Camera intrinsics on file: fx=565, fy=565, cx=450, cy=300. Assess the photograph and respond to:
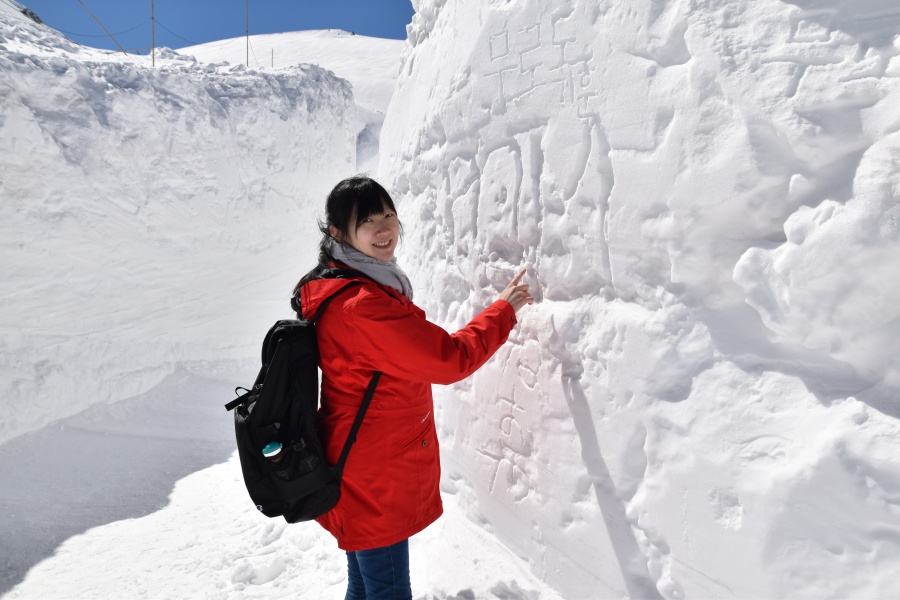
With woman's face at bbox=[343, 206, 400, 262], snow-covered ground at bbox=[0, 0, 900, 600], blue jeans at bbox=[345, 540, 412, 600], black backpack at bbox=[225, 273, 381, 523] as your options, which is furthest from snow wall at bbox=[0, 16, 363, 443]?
woman's face at bbox=[343, 206, 400, 262]

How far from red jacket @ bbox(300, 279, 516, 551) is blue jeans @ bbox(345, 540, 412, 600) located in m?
0.04

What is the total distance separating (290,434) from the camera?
146 centimetres

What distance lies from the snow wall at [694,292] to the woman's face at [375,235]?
60 cm

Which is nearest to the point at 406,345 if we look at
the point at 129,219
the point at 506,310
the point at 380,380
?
the point at 380,380

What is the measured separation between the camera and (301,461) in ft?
4.69

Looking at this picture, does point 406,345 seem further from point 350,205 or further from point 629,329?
point 629,329

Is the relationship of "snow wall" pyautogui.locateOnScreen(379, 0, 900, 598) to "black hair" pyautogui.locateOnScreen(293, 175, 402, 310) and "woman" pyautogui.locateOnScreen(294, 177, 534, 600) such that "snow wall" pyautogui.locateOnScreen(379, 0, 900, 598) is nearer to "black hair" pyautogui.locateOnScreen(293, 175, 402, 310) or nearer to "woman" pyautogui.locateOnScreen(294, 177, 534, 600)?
"woman" pyautogui.locateOnScreen(294, 177, 534, 600)

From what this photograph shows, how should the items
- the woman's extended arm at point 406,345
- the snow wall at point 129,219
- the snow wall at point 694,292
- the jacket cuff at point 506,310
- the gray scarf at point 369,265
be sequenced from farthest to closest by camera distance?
the snow wall at point 129,219 → the jacket cuff at point 506,310 → the gray scarf at point 369,265 → the woman's extended arm at point 406,345 → the snow wall at point 694,292

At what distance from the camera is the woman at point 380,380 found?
1.41 meters

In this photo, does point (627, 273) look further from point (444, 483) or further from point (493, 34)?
point (444, 483)

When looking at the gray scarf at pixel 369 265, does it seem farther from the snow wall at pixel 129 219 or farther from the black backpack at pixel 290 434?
the snow wall at pixel 129 219

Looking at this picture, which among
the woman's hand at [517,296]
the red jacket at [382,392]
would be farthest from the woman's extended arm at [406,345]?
the woman's hand at [517,296]

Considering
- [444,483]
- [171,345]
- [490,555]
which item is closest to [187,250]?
[171,345]

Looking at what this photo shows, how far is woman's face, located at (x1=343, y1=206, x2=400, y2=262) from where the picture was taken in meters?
1.52
